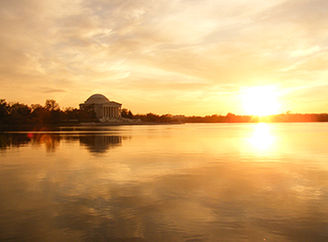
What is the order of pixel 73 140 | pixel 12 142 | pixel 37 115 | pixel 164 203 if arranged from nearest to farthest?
1. pixel 164 203
2. pixel 12 142
3. pixel 73 140
4. pixel 37 115

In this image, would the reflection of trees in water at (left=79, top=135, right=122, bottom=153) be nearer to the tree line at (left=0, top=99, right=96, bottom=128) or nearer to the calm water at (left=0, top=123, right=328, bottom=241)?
the calm water at (left=0, top=123, right=328, bottom=241)

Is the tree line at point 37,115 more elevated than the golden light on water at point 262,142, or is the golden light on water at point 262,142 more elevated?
the tree line at point 37,115

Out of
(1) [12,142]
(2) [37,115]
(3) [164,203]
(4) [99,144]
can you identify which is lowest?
(3) [164,203]

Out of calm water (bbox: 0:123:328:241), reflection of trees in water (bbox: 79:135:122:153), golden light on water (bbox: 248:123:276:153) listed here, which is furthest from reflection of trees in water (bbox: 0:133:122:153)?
golden light on water (bbox: 248:123:276:153)

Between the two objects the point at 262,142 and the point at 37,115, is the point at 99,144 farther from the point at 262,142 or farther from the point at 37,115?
the point at 37,115

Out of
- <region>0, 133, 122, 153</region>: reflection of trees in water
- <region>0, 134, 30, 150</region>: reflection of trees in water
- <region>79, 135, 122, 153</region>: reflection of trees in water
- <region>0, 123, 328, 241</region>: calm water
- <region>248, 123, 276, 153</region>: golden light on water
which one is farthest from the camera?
<region>0, 134, 30, 150</region>: reflection of trees in water

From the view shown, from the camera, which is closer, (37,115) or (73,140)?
(73,140)

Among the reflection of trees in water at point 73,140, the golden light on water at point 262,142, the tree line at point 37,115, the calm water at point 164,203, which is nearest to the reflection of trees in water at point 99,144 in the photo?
the reflection of trees in water at point 73,140

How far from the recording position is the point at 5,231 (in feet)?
27.6

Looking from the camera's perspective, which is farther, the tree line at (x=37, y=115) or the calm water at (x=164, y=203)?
the tree line at (x=37, y=115)

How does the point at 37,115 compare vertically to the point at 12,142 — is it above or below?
above

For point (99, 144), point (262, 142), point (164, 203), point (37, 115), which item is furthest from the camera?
point (37, 115)

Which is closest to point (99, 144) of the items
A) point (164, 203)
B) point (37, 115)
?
point (164, 203)

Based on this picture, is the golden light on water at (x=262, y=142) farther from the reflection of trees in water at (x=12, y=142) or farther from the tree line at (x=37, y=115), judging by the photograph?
the tree line at (x=37, y=115)
